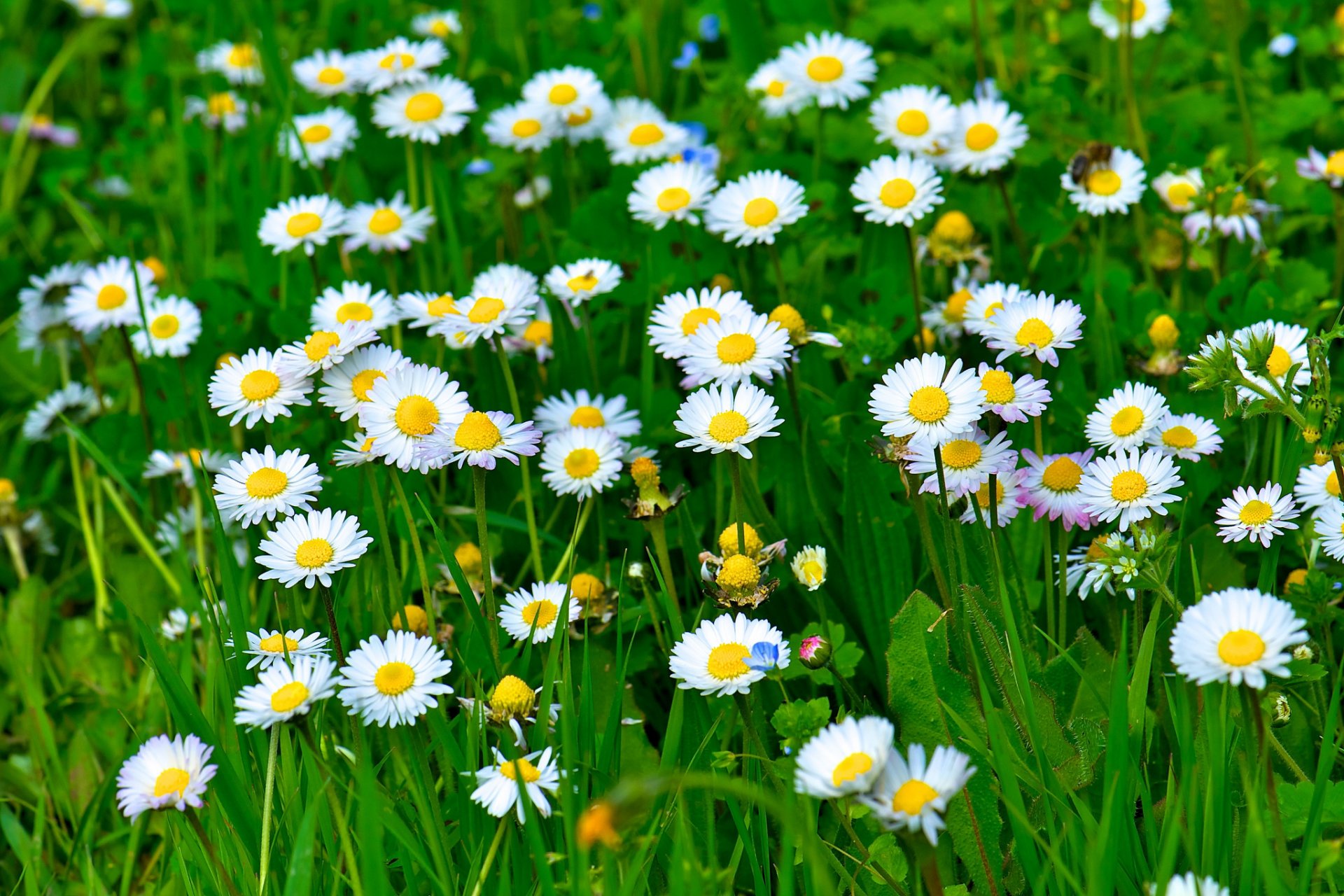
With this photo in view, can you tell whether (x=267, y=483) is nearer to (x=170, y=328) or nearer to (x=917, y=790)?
(x=170, y=328)

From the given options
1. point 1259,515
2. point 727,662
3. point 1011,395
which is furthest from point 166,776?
point 1259,515

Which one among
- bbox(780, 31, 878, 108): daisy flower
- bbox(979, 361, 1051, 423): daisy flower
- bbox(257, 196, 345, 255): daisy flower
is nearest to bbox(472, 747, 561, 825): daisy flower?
bbox(979, 361, 1051, 423): daisy flower

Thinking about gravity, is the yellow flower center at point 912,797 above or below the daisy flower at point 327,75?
below

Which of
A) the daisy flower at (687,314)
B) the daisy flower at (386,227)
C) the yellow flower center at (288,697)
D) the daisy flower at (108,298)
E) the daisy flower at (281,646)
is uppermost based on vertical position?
the daisy flower at (386,227)

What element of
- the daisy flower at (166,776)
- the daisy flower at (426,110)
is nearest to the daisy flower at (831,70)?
the daisy flower at (426,110)

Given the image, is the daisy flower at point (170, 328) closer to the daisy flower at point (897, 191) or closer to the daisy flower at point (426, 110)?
the daisy flower at point (426, 110)

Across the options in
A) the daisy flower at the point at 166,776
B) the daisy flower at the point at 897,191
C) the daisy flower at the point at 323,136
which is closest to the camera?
the daisy flower at the point at 166,776

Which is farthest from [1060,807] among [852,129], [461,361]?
[852,129]
